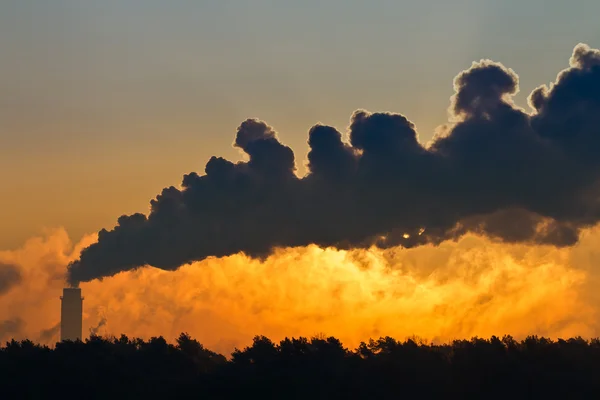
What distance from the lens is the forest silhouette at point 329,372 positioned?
13162 cm

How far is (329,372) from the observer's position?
459ft

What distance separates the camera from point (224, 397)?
135125mm

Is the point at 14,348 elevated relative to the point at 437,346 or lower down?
elevated

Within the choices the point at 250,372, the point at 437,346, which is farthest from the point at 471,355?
the point at 250,372

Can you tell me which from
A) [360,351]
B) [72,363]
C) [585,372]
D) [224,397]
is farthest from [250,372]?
[585,372]

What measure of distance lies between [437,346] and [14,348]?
64.7 m

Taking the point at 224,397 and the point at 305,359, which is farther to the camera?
the point at 305,359

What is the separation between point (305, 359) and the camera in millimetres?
146375

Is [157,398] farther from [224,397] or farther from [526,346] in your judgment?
[526,346]

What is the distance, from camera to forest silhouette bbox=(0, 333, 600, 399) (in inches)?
5182

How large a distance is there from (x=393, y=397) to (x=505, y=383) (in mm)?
13822

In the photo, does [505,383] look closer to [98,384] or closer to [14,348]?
[98,384]

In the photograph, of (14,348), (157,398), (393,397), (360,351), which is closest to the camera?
(393,397)

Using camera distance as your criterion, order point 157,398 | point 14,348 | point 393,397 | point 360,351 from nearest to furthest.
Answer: point 393,397 < point 157,398 < point 360,351 < point 14,348
